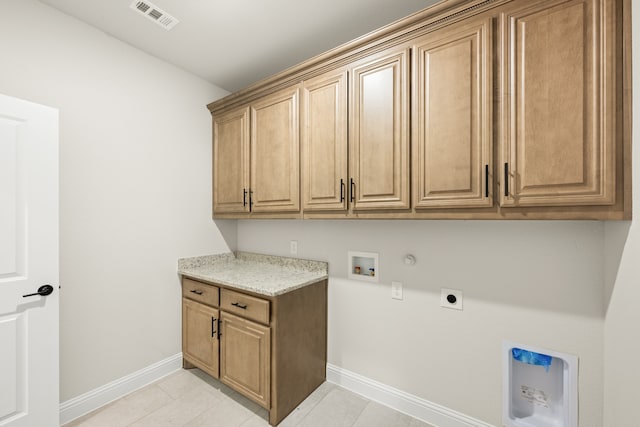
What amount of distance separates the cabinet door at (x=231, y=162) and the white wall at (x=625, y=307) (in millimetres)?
2276

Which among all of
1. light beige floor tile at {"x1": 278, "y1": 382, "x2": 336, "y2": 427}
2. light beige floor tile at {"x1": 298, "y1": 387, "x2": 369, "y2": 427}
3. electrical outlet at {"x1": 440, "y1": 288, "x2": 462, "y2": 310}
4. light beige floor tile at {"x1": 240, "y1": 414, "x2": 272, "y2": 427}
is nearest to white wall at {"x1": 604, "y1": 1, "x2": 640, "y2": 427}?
electrical outlet at {"x1": 440, "y1": 288, "x2": 462, "y2": 310}

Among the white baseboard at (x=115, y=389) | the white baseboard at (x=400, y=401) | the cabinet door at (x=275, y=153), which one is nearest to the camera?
the white baseboard at (x=400, y=401)

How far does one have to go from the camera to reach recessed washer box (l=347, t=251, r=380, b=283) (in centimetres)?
203

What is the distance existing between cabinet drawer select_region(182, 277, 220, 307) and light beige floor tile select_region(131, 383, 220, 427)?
0.68 meters

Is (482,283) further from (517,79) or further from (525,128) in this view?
(517,79)

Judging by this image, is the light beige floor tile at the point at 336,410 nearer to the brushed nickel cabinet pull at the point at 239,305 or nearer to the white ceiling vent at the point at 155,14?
the brushed nickel cabinet pull at the point at 239,305

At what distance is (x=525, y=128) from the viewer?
1.21m

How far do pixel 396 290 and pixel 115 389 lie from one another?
2.24m

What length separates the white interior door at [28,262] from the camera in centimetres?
147

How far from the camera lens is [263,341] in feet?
5.85

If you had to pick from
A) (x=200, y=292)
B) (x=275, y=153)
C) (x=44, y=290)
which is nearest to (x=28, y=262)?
(x=44, y=290)

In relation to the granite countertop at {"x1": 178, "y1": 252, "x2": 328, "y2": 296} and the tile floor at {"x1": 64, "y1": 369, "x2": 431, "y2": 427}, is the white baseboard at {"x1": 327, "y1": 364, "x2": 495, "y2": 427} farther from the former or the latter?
the granite countertop at {"x1": 178, "y1": 252, "x2": 328, "y2": 296}

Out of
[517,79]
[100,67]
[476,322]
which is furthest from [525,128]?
[100,67]

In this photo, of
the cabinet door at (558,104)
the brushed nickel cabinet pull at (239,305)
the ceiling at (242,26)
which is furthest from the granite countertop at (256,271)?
the ceiling at (242,26)
